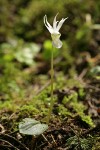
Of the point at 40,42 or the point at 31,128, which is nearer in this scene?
the point at 31,128

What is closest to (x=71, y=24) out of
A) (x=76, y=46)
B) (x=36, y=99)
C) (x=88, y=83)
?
(x=76, y=46)

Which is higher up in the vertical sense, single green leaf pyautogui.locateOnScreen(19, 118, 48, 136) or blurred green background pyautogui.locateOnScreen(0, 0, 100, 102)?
blurred green background pyautogui.locateOnScreen(0, 0, 100, 102)

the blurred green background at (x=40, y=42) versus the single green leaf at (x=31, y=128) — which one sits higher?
the blurred green background at (x=40, y=42)

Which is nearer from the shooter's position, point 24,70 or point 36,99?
point 36,99

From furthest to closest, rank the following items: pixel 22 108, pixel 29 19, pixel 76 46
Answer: pixel 29 19
pixel 76 46
pixel 22 108

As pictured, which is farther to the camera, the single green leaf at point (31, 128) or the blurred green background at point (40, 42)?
the blurred green background at point (40, 42)

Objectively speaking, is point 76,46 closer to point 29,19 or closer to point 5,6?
point 29,19

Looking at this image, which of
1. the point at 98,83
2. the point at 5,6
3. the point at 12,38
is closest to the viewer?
the point at 98,83

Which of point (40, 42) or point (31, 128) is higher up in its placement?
point (40, 42)

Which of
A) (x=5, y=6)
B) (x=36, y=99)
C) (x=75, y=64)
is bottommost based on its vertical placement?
(x=36, y=99)

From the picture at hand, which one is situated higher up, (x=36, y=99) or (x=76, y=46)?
(x=76, y=46)

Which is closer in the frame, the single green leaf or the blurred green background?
the single green leaf
